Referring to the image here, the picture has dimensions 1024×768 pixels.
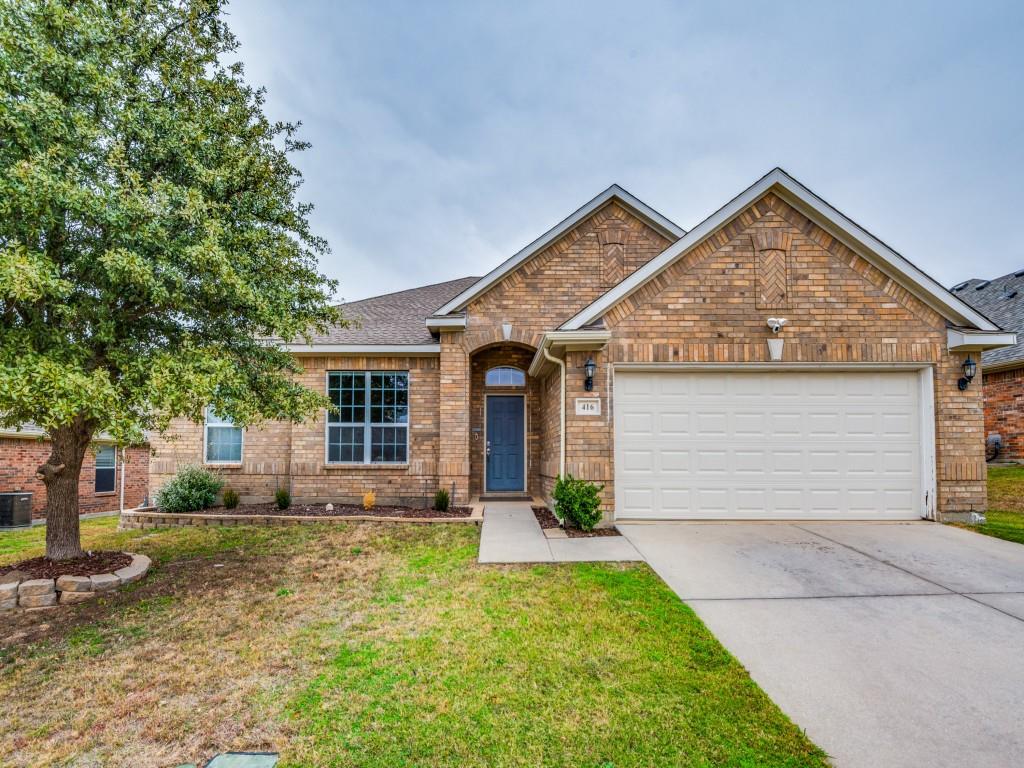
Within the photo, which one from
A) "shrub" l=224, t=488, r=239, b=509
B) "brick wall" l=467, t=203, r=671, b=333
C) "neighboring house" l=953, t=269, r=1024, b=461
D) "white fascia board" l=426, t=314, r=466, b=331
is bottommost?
"shrub" l=224, t=488, r=239, b=509

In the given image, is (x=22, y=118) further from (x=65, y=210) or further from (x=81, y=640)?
(x=81, y=640)

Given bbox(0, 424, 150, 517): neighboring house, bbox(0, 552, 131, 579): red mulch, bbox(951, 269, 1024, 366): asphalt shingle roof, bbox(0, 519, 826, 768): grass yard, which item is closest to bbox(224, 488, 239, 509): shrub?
bbox(0, 424, 150, 517): neighboring house

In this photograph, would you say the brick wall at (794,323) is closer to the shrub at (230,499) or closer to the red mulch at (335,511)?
the red mulch at (335,511)

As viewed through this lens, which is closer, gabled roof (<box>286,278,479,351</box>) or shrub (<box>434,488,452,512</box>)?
shrub (<box>434,488,452,512</box>)

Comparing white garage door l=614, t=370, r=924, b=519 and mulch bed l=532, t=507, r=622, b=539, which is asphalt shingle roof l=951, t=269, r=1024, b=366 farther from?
mulch bed l=532, t=507, r=622, b=539

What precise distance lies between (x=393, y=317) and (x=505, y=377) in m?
3.20

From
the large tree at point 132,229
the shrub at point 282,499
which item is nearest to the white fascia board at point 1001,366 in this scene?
the large tree at point 132,229

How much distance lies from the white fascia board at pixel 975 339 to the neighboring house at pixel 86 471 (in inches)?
605

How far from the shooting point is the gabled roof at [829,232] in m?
7.55

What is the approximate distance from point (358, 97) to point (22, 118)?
1673cm

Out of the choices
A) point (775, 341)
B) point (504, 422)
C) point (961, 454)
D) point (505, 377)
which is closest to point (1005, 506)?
point (961, 454)

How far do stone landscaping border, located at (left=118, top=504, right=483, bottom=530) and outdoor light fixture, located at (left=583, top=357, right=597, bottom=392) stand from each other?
9.66ft

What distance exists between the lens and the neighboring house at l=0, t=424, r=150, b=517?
1273cm

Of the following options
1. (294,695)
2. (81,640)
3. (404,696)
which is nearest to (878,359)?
(404,696)
